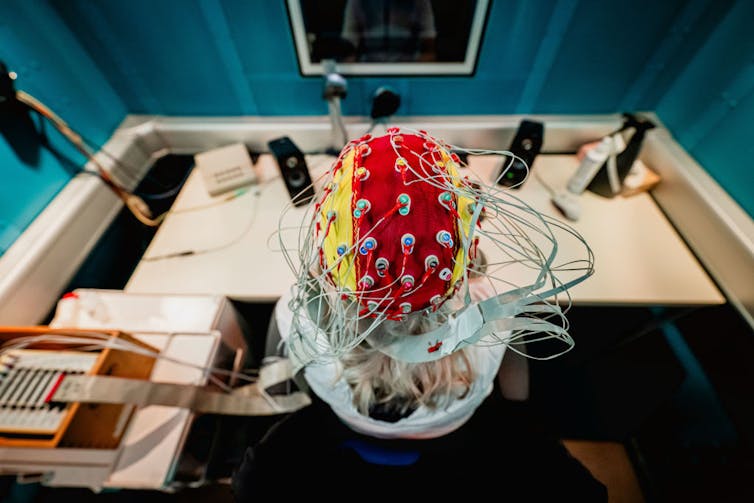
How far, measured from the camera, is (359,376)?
0.73 m

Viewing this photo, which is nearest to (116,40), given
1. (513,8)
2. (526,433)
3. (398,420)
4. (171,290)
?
(171,290)

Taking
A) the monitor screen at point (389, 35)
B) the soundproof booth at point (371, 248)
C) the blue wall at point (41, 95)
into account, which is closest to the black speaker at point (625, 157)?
the soundproof booth at point (371, 248)

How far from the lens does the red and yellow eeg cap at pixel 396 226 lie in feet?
1.79

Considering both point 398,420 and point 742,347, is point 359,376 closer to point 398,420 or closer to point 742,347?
point 398,420

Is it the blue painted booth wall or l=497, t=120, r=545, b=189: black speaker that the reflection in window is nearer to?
the blue painted booth wall

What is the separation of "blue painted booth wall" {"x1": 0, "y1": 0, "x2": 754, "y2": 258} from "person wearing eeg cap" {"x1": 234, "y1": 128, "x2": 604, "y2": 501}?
86cm

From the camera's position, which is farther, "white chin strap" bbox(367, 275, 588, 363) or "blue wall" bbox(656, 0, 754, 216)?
"blue wall" bbox(656, 0, 754, 216)

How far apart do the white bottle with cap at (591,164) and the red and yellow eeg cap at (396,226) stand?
919mm

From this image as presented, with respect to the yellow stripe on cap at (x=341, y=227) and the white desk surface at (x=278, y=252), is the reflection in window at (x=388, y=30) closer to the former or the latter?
the white desk surface at (x=278, y=252)

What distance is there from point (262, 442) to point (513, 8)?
1.50 metres

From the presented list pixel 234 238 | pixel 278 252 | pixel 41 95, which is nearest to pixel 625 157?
pixel 278 252

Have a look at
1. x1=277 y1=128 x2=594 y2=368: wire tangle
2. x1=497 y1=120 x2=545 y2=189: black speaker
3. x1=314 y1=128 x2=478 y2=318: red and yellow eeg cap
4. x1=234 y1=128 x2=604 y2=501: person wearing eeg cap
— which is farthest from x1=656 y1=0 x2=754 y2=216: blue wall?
x1=314 y1=128 x2=478 y2=318: red and yellow eeg cap

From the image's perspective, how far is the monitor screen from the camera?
3.66 feet

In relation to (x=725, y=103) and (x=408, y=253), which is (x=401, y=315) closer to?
(x=408, y=253)
